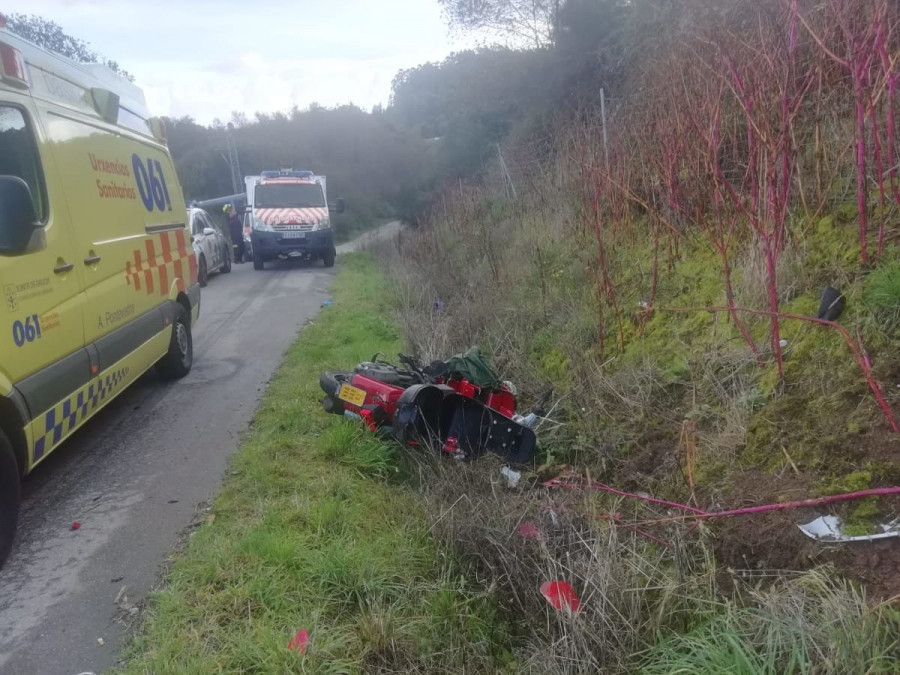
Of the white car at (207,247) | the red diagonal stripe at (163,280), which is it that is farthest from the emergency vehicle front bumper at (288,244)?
the red diagonal stripe at (163,280)

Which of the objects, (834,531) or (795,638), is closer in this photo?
(795,638)

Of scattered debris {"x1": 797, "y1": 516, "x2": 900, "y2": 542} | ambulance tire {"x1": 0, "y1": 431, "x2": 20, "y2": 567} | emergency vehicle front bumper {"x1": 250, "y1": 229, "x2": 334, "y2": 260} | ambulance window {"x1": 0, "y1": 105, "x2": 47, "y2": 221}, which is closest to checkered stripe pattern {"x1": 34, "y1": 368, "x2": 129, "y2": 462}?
ambulance tire {"x1": 0, "y1": 431, "x2": 20, "y2": 567}

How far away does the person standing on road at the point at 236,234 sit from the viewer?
62.3 feet

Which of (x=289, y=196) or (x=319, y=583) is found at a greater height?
(x=289, y=196)

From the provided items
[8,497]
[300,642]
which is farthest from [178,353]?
[300,642]

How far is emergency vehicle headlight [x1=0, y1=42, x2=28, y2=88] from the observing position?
343cm

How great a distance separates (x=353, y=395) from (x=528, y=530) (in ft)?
5.79

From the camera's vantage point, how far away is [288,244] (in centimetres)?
1611

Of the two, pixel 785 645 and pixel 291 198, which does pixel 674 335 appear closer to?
pixel 785 645

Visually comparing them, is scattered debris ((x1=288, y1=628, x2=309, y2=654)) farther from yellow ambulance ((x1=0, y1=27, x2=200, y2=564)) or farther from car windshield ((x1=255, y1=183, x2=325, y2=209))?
car windshield ((x1=255, y1=183, x2=325, y2=209))

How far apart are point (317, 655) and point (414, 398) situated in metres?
1.62

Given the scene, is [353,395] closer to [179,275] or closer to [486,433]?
[486,433]

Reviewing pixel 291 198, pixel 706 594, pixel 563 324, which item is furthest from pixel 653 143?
pixel 291 198

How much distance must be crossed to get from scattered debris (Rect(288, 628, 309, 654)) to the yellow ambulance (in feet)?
5.53
